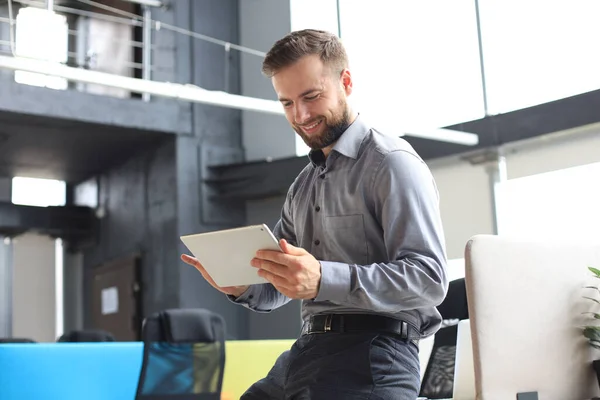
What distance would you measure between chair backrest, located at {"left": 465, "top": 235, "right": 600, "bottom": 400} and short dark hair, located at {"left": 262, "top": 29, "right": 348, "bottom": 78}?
0.53 m

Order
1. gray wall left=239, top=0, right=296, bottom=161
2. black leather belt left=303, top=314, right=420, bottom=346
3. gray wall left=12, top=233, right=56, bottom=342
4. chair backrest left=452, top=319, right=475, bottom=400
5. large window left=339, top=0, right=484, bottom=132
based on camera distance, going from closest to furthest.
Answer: black leather belt left=303, top=314, right=420, bottom=346 → chair backrest left=452, top=319, right=475, bottom=400 → large window left=339, top=0, right=484, bottom=132 → gray wall left=239, top=0, right=296, bottom=161 → gray wall left=12, top=233, right=56, bottom=342

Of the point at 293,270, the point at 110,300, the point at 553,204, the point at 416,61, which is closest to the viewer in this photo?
the point at 293,270

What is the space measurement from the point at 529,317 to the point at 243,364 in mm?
3292

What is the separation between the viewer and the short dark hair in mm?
1741

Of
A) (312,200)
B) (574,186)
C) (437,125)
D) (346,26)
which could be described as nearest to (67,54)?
(346,26)

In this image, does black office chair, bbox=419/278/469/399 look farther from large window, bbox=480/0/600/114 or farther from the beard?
large window, bbox=480/0/600/114

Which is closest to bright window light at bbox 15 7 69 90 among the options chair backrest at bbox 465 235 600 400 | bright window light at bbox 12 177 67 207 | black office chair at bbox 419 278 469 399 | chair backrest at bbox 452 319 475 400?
bright window light at bbox 12 177 67 207

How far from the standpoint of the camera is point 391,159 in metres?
1.65

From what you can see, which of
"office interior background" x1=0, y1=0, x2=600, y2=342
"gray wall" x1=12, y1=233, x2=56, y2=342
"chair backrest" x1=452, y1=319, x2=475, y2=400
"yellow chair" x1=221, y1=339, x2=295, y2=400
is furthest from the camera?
"gray wall" x1=12, y1=233, x2=56, y2=342

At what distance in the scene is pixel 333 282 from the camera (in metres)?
1.51

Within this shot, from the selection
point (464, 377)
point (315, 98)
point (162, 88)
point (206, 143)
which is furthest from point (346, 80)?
point (206, 143)

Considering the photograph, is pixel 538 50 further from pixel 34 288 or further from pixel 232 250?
pixel 34 288

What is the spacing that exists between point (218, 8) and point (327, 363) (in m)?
8.04

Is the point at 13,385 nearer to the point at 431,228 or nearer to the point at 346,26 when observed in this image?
the point at 431,228
